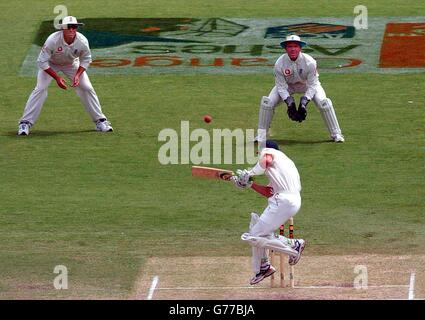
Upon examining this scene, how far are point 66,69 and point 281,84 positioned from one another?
3798 mm

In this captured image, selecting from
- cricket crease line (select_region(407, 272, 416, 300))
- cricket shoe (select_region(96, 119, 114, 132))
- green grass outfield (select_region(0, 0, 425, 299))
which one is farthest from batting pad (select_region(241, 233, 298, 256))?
cricket shoe (select_region(96, 119, 114, 132))

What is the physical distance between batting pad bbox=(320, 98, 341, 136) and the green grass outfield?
345 mm

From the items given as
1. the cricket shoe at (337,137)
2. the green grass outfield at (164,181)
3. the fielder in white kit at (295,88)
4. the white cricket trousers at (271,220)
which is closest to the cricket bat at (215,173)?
the white cricket trousers at (271,220)

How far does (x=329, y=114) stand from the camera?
22.6m

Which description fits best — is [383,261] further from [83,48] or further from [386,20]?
[386,20]

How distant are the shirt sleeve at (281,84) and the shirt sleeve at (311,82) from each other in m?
0.35

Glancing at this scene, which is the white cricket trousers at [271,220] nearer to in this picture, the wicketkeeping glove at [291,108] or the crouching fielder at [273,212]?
→ the crouching fielder at [273,212]

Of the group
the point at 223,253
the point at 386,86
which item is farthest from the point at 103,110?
the point at 223,253

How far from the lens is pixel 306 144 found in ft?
75.4

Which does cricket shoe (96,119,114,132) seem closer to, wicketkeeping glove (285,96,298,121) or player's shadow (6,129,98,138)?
player's shadow (6,129,98,138)

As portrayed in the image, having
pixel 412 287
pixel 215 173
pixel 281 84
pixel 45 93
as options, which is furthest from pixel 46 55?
pixel 412 287

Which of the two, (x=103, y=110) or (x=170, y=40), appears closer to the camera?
(x=103, y=110)

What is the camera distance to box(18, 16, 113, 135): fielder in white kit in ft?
75.5
